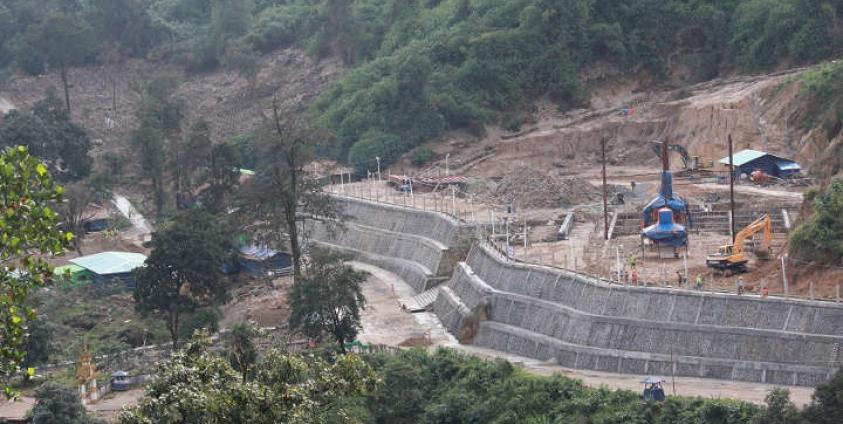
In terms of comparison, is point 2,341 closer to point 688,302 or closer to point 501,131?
point 688,302

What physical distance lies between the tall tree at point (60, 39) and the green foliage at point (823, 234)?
60003mm

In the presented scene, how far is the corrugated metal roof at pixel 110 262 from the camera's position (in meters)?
64.8

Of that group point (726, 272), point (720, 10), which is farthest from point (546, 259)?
point (720, 10)

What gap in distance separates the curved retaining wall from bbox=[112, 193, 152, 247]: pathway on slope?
2641cm

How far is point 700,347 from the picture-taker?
41.9 metres

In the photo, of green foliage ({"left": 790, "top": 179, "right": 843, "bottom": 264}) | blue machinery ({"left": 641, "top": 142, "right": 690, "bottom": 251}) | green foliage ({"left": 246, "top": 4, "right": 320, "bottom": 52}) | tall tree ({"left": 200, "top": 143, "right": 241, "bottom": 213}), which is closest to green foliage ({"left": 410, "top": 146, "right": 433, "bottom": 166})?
tall tree ({"left": 200, "top": 143, "right": 241, "bottom": 213})

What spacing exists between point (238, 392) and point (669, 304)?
24.3 metres

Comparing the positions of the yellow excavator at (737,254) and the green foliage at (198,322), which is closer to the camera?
the yellow excavator at (737,254)

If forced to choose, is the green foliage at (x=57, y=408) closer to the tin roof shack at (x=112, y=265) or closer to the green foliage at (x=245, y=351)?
the green foliage at (x=245, y=351)

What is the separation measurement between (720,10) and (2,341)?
67359 mm

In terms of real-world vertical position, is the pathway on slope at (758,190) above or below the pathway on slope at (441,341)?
above

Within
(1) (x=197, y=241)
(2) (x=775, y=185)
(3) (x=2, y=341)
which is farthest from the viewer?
(2) (x=775, y=185)

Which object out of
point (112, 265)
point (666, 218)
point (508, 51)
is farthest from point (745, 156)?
point (112, 265)

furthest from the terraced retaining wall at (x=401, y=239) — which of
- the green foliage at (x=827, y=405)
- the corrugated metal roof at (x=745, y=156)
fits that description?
the green foliage at (x=827, y=405)
